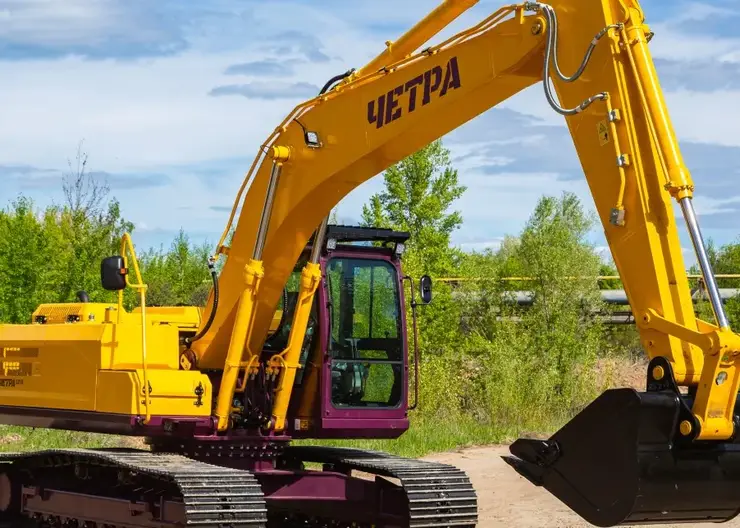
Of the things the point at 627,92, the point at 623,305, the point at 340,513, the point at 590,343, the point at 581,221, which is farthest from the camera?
the point at 623,305

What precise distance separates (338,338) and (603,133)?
12.2ft

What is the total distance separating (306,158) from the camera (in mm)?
9508

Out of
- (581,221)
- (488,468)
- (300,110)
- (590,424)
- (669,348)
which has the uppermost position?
(581,221)

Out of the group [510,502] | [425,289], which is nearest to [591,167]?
[425,289]

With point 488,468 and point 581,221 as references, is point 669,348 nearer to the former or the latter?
point 488,468

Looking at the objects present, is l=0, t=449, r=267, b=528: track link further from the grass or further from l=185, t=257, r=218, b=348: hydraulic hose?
the grass

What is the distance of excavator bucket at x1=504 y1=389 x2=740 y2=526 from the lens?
21.0 ft

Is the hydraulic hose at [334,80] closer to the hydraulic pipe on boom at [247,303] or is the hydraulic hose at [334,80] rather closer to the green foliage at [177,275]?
the hydraulic pipe on boom at [247,303]

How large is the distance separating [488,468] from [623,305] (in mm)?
21882

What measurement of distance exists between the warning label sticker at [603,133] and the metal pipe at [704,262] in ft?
2.30

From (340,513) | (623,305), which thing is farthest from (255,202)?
(623,305)

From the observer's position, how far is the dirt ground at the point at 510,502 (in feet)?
42.8

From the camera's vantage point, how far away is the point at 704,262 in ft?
21.0

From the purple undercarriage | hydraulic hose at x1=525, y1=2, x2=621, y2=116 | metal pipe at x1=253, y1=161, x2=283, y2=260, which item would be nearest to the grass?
the purple undercarriage
